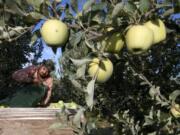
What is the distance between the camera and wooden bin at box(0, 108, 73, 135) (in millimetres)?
2844

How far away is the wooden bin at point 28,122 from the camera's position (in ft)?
9.33

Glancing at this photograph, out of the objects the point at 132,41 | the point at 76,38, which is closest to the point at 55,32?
the point at 76,38

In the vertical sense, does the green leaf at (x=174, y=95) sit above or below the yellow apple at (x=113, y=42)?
below

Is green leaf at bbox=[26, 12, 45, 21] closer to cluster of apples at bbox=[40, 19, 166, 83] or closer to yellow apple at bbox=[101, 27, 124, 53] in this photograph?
cluster of apples at bbox=[40, 19, 166, 83]

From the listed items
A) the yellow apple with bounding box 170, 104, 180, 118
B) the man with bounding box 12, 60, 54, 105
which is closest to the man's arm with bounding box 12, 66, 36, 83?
the man with bounding box 12, 60, 54, 105

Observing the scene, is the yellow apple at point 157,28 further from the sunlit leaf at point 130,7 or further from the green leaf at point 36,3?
the green leaf at point 36,3

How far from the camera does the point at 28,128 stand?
9.39 ft

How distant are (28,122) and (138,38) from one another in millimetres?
2029

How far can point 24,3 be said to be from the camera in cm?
108

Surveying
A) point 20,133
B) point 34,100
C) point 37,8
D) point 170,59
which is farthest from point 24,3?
point 34,100

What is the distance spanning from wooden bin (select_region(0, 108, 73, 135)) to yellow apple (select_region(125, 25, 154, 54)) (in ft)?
6.27

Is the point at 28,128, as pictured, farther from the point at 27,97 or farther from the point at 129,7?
the point at 129,7

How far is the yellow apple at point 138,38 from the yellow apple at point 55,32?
13cm

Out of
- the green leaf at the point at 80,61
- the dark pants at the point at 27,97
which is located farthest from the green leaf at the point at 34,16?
the dark pants at the point at 27,97
